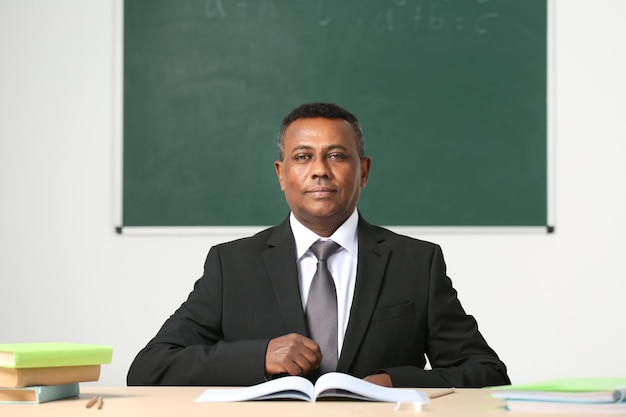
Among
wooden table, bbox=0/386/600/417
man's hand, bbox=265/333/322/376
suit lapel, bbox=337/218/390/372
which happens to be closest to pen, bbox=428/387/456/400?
wooden table, bbox=0/386/600/417

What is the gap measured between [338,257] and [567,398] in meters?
0.95

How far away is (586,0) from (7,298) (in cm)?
311

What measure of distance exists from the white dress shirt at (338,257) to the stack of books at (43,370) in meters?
0.71

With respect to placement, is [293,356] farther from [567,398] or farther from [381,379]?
[567,398]

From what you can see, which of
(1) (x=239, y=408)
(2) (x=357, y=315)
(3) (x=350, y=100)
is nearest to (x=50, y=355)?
(1) (x=239, y=408)

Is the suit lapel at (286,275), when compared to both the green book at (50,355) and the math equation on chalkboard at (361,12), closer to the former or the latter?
the green book at (50,355)

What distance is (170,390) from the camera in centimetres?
185

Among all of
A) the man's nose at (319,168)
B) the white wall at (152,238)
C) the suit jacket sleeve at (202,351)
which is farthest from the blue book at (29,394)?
the white wall at (152,238)

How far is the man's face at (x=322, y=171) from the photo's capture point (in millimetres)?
2303

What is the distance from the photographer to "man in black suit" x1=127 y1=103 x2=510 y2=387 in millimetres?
2217

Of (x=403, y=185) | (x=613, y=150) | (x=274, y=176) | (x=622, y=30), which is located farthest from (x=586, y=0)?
(x=274, y=176)

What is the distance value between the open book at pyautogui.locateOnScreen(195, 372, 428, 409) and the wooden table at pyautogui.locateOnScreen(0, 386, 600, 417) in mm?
14

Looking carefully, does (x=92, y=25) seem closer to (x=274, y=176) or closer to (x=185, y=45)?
(x=185, y=45)

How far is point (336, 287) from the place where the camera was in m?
2.30
